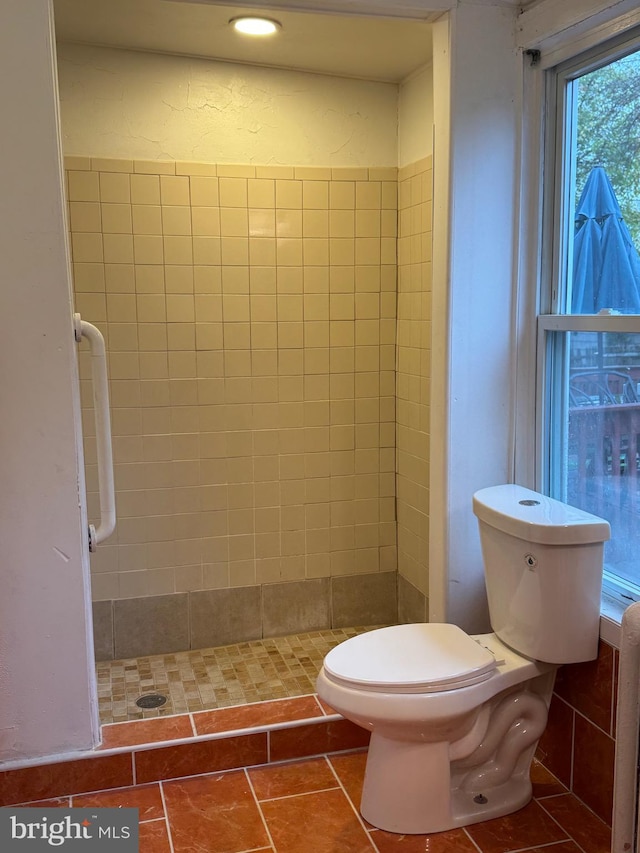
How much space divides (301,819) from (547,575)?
908 mm

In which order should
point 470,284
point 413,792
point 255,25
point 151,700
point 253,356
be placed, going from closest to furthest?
point 413,792
point 470,284
point 255,25
point 151,700
point 253,356

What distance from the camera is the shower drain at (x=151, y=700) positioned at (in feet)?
8.49

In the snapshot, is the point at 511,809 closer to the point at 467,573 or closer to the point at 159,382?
the point at 467,573

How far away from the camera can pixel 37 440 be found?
2.02 metres

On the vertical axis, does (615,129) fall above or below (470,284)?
above

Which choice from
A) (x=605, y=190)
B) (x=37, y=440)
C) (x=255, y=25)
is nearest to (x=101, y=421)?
(x=37, y=440)

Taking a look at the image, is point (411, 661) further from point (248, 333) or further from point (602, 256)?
point (248, 333)

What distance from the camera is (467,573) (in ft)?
7.84

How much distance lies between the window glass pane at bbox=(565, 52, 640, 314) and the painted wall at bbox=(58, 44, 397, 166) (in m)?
1.02

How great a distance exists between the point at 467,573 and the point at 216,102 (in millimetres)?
1880

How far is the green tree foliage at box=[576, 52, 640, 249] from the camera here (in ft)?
6.43

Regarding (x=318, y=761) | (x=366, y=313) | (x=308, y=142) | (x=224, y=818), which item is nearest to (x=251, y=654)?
(x=318, y=761)

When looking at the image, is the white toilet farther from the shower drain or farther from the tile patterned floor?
the shower drain

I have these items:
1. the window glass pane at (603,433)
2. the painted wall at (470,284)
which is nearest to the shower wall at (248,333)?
the painted wall at (470,284)
